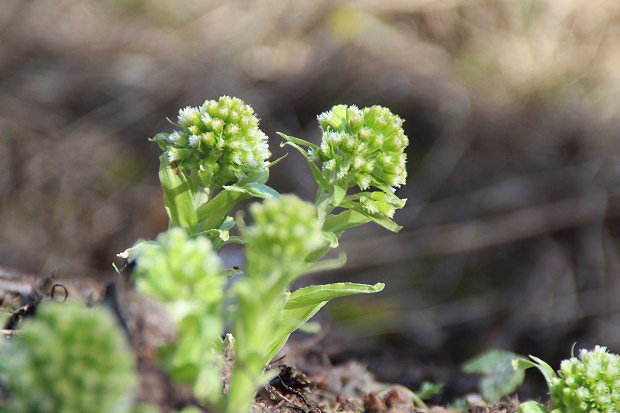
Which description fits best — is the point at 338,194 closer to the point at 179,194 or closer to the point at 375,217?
the point at 375,217

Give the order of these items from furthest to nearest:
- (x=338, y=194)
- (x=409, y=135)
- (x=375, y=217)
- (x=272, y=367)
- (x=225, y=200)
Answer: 1. (x=409, y=135)
2. (x=272, y=367)
3. (x=225, y=200)
4. (x=375, y=217)
5. (x=338, y=194)

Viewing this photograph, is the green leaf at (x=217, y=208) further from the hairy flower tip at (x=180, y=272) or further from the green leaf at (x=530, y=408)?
the green leaf at (x=530, y=408)

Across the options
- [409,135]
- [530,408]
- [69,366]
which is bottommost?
[69,366]

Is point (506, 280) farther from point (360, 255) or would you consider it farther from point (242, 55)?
point (242, 55)

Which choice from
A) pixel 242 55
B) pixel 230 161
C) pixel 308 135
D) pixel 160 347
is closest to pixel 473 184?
pixel 308 135

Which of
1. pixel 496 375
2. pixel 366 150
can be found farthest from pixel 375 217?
pixel 496 375

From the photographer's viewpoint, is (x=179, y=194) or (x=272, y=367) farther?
(x=272, y=367)

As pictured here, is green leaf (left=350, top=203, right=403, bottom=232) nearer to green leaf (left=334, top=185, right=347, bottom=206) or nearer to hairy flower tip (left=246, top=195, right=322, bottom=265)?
green leaf (left=334, top=185, right=347, bottom=206)
